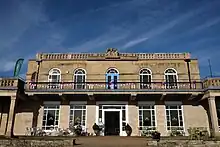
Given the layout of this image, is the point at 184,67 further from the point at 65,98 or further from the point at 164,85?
the point at 65,98

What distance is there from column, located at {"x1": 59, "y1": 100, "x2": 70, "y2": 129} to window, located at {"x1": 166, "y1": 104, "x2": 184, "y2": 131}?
26.3 feet

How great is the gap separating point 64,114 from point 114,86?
4.62m

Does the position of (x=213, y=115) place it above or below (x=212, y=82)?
below

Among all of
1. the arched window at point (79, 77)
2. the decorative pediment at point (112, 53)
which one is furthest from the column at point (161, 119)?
the arched window at point (79, 77)

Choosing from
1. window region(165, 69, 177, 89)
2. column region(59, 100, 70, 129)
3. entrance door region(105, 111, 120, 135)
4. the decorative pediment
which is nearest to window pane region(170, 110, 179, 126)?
window region(165, 69, 177, 89)

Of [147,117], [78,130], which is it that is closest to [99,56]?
[147,117]

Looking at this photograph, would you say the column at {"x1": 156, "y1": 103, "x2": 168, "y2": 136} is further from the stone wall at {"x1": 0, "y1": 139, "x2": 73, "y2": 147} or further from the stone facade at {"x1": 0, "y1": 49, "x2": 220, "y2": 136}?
the stone wall at {"x1": 0, "y1": 139, "x2": 73, "y2": 147}

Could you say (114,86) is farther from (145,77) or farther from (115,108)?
(145,77)

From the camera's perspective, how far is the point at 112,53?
74.1 feet

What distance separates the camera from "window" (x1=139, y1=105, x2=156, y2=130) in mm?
20078

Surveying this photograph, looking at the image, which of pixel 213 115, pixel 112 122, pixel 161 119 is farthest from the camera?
pixel 112 122

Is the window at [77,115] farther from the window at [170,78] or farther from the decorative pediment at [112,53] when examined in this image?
the window at [170,78]

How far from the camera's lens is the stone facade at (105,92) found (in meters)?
19.5

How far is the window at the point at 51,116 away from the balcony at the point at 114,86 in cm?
161
